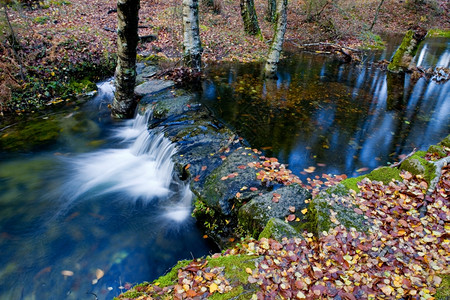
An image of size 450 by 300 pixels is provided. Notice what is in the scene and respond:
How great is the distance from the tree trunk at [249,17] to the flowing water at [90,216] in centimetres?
1251

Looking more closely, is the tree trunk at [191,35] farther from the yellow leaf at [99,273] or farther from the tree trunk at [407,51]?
the tree trunk at [407,51]

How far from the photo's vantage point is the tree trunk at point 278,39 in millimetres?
9663

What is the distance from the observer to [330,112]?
352 inches

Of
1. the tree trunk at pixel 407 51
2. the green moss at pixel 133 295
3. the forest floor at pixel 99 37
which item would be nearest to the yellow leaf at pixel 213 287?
the green moss at pixel 133 295

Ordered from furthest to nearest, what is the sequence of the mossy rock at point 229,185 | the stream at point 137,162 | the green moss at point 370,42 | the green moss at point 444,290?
the green moss at point 370,42 → the mossy rock at point 229,185 → the stream at point 137,162 → the green moss at point 444,290

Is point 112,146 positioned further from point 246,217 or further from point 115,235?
point 246,217

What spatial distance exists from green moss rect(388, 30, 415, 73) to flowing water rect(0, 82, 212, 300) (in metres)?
13.3

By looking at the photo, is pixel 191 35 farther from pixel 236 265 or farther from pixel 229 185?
pixel 236 265

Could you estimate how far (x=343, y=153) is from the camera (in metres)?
6.84

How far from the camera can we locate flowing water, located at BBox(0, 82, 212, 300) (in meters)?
4.24

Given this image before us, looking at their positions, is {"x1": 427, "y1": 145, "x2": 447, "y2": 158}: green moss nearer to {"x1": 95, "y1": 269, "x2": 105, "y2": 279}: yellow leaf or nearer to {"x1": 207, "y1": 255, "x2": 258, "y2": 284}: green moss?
{"x1": 207, "y1": 255, "x2": 258, "y2": 284}: green moss

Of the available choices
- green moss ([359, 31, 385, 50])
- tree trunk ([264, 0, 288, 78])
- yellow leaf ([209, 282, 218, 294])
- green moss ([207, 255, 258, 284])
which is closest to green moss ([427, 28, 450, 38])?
green moss ([359, 31, 385, 50])

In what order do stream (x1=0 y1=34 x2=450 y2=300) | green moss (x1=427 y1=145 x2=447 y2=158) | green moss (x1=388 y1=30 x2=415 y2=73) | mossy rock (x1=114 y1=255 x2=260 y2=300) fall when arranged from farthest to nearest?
1. green moss (x1=388 y1=30 x2=415 y2=73)
2. green moss (x1=427 y1=145 x2=447 y2=158)
3. stream (x1=0 y1=34 x2=450 y2=300)
4. mossy rock (x1=114 y1=255 x2=260 y2=300)

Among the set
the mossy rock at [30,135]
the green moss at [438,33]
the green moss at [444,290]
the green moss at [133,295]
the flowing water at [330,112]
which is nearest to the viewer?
the green moss at [444,290]
